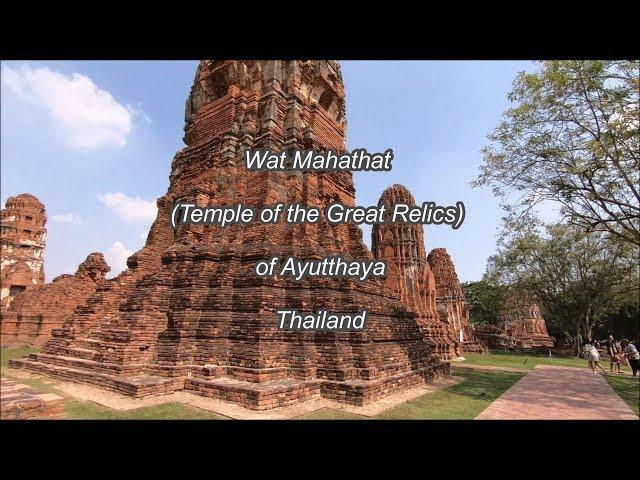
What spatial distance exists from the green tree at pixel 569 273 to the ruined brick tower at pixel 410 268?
6.45m

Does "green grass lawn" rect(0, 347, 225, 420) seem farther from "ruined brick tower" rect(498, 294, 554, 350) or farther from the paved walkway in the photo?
"ruined brick tower" rect(498, 294, 554, 350)

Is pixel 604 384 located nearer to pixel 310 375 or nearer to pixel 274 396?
pixel 310 375

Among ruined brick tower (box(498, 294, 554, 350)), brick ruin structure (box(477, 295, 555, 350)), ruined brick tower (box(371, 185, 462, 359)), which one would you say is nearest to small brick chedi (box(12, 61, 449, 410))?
ruined brick tower (box(371, 185, 462, 359))

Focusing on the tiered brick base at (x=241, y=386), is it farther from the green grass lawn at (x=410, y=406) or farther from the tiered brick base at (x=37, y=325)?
the tiered brick base at (x=37, y=325)

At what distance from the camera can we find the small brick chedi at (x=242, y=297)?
7.18m

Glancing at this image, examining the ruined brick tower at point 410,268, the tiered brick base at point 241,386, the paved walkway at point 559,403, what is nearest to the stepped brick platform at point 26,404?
the tiered brick base at point 241,386

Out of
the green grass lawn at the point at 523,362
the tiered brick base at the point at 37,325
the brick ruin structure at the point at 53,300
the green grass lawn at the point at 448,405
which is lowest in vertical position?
the green grass lawn at the point at 523,362

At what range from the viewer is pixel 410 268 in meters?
24.3

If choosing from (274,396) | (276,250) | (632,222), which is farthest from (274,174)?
(632,222)

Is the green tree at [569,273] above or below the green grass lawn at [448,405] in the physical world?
above

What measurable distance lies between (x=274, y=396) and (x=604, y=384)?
10392 millimetres

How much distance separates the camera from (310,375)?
23.9 ft

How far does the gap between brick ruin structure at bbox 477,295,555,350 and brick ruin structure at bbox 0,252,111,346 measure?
3366cm
